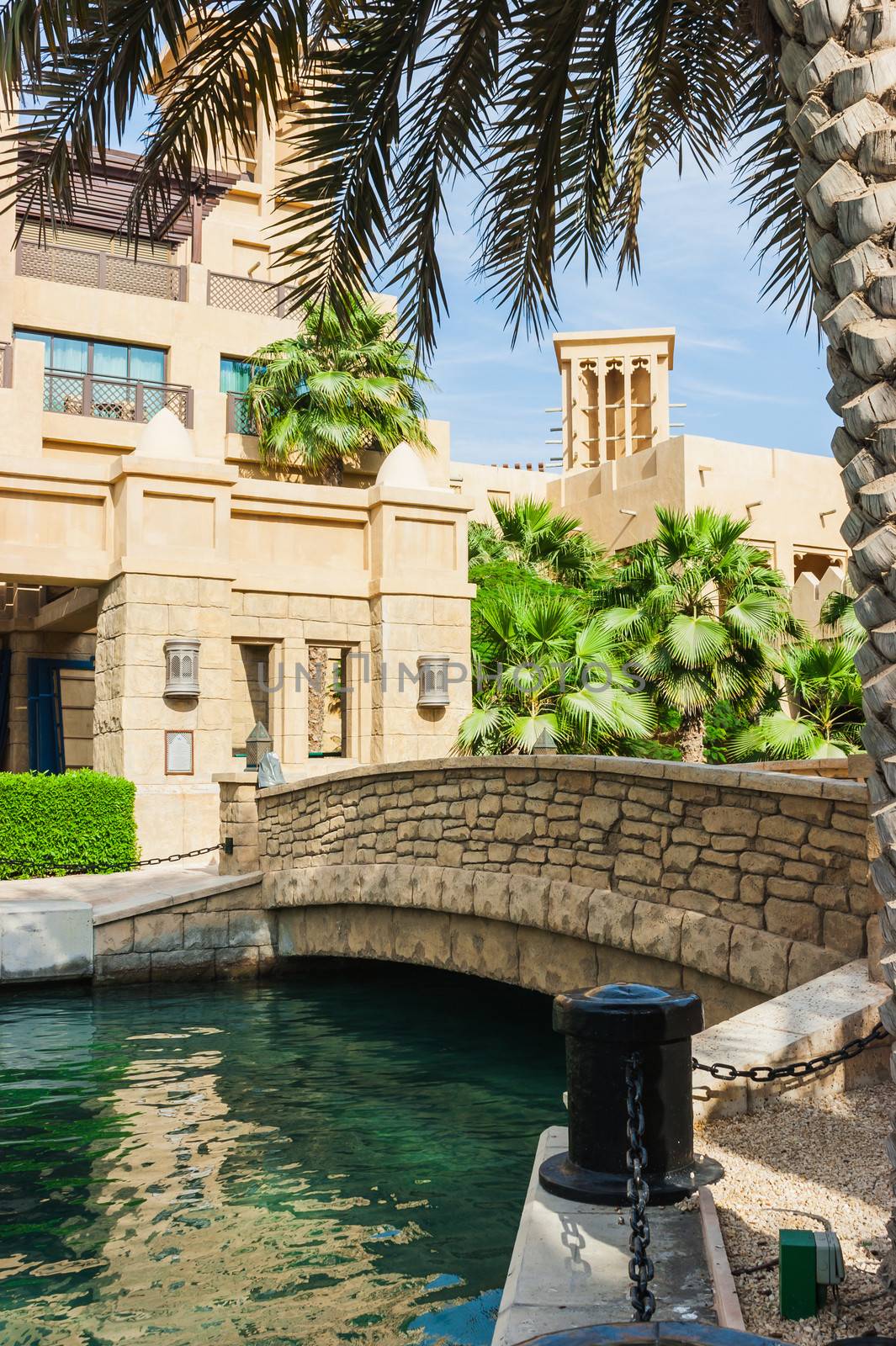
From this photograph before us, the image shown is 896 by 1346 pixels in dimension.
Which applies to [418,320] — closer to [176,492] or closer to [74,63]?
[74,63]

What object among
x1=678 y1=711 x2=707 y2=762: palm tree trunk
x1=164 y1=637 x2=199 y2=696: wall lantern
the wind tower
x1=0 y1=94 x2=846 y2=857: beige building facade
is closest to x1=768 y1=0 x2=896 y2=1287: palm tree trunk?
x1=0 y1=94 x2=846 y2=857: beige building facade

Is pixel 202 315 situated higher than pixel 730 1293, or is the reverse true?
pixel 202 315

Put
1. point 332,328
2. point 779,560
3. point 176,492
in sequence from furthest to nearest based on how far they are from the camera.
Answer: point 779,560 → point 176,492 → point 332,328

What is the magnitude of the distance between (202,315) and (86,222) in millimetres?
3093

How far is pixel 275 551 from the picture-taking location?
19.3 meters

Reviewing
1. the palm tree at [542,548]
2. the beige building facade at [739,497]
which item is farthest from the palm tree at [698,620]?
the palm tree at [542,548]

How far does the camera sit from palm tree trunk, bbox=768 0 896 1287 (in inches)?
117

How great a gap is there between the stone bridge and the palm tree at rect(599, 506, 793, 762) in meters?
6.16

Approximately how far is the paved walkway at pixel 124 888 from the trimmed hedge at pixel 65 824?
0.27m

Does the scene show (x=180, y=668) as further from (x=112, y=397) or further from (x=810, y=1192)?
(x=810, y=1192)

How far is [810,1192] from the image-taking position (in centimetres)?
454

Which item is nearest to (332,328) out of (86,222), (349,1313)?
(349,1313)

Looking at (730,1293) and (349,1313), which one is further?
(349,1313)

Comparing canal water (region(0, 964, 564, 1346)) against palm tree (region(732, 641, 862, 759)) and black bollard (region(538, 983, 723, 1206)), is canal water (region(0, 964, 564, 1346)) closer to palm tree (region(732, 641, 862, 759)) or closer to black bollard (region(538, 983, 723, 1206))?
black bollard (region(538, 983, 723, 1206))
